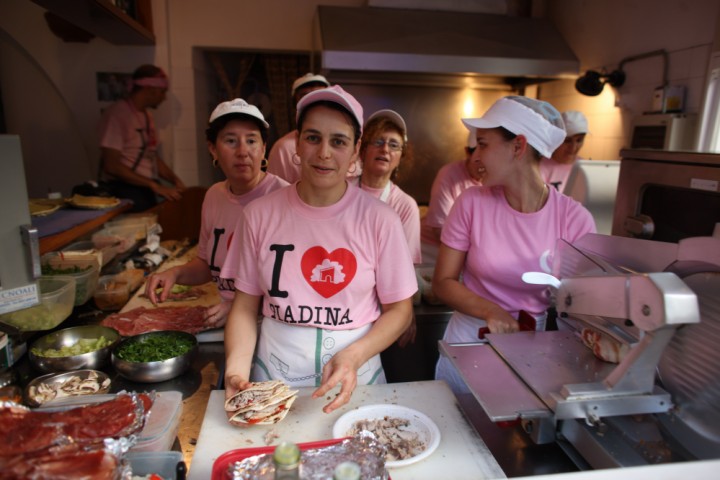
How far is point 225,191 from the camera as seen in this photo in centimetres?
214

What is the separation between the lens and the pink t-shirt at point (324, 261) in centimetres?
151

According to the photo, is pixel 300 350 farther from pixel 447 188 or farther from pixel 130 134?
pixel 130 134

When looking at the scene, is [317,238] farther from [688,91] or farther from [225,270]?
[688,91]

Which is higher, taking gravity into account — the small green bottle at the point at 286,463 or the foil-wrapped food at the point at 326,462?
the small green bottle at the point at 286,463

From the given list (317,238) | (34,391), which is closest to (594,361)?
(317,238)

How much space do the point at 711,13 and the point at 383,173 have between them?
7.32 ft

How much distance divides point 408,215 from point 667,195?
4.20 feet

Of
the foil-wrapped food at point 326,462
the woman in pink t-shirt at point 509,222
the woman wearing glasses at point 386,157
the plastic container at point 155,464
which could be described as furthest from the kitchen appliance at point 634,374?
the woman wearing glasses at point 386,157

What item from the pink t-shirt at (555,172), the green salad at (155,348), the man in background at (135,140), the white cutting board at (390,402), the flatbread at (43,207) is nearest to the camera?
the white cutting board at (390,402)

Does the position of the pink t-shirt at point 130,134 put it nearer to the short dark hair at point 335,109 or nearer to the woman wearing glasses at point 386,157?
the woman wearing glasses at point 386,157

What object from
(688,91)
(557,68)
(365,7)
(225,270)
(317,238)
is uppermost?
(365,7)

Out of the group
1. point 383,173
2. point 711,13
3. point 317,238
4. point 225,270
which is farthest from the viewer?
point 711,13

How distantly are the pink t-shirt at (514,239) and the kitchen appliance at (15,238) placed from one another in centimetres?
143

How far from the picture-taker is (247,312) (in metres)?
1.57
